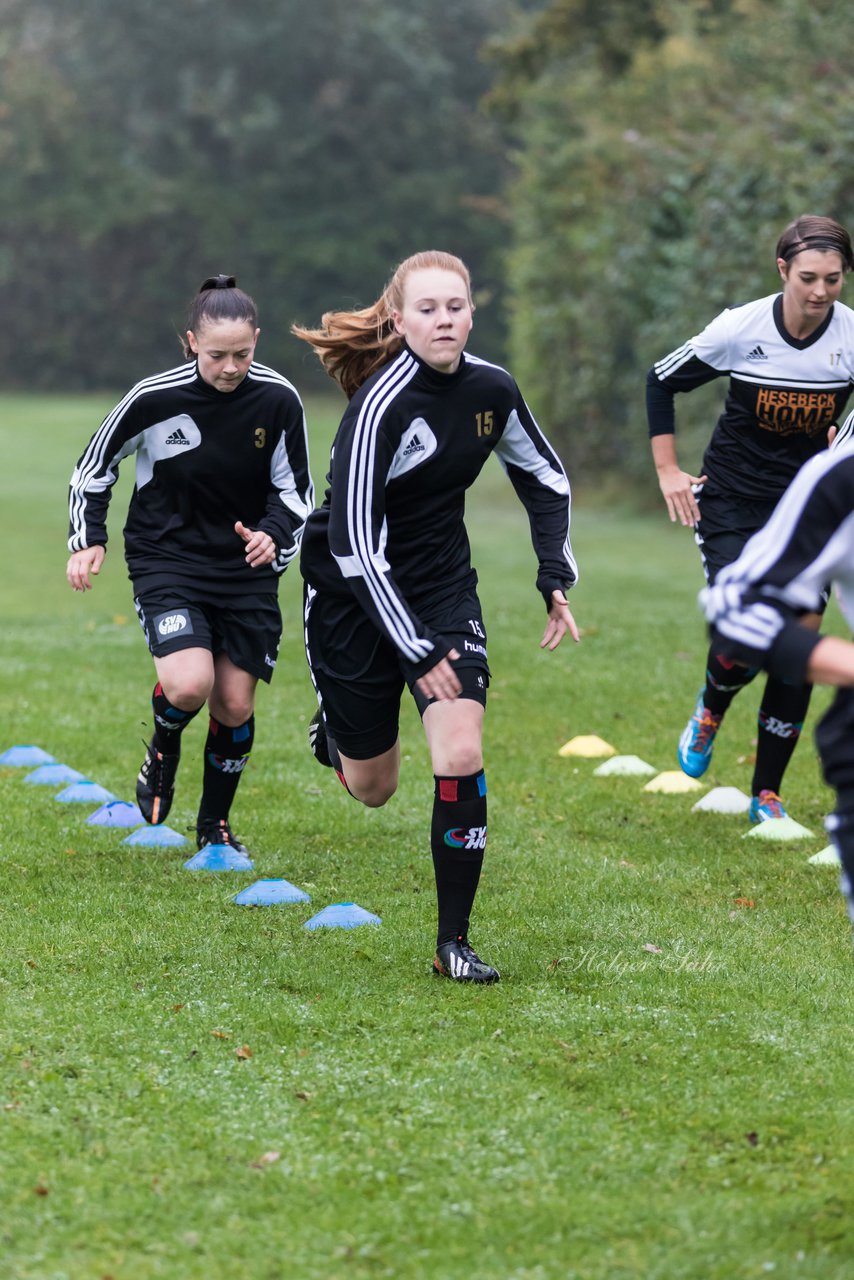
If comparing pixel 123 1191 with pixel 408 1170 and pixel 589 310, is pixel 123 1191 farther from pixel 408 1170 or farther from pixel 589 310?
pixel 589 310

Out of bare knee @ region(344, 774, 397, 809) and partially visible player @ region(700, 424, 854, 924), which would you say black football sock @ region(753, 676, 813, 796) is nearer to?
bare knee @ region(344, 774, 397, 809)

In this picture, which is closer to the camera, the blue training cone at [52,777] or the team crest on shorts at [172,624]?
the team crest on shorts at [172,624]

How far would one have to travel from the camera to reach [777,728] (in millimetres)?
7484

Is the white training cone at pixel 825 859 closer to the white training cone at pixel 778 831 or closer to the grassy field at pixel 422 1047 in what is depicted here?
the grassy field at pixel 422 1047

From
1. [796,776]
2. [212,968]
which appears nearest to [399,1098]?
[212,968]

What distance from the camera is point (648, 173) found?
949 inches

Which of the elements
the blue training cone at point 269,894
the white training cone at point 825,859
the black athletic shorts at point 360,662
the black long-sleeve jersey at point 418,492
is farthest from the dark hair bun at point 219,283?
the white training cone at point 825,859

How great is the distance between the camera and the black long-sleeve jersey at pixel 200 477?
258 inches

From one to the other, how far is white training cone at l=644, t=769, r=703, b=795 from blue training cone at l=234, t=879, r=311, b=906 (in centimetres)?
255

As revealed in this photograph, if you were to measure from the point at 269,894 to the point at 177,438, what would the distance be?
177 cm

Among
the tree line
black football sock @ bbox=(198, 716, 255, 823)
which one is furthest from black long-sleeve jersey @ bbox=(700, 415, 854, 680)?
the tree line

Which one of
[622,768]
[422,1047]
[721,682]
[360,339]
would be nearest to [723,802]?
[721,682]

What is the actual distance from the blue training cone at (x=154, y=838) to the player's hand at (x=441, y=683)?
2.36 metres

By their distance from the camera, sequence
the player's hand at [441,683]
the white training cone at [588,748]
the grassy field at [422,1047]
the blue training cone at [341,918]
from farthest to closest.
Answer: the white training cone at [588,748]
the blue training cone at [341,918]
the player's hand at [441,683]
the grassy field at [422,1047]
